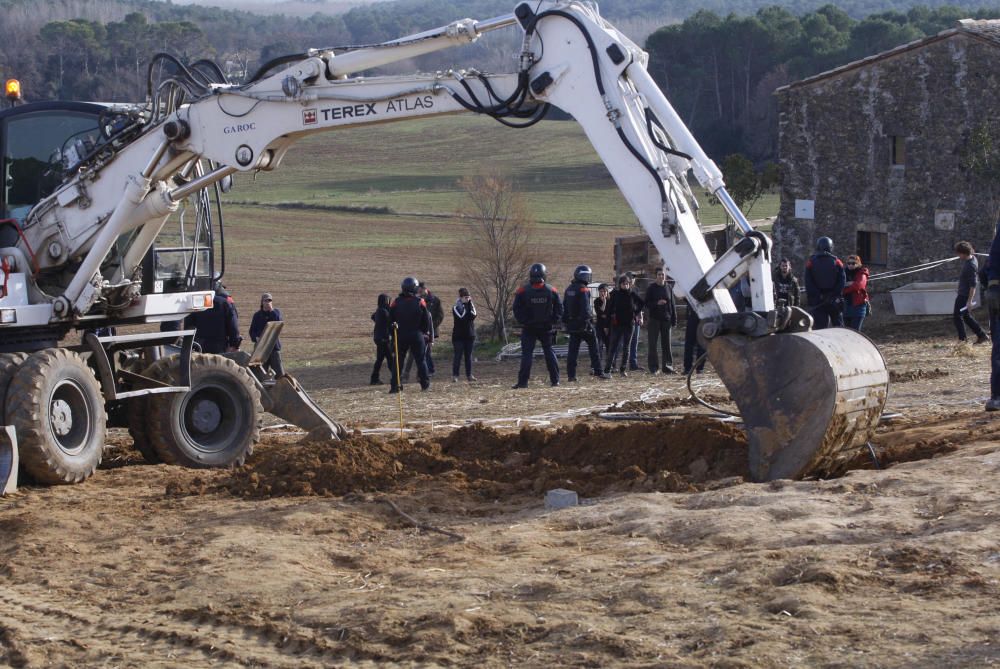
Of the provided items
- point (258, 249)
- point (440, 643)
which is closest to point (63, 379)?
point (440, 643)

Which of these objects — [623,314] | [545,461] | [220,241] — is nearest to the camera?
Result: [545,461]

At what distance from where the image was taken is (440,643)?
7316 millimetres

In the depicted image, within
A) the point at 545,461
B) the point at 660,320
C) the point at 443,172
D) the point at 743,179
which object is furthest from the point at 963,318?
the point at 443,172

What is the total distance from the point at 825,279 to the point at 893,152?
11.6m

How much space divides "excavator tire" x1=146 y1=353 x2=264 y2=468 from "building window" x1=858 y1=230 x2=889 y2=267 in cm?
2022

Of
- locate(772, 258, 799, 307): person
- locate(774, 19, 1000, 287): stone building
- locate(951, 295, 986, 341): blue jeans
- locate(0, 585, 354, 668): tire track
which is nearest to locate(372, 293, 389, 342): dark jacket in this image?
locate(772, 258, 799, 307): person

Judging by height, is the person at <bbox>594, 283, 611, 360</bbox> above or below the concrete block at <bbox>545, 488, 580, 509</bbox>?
above

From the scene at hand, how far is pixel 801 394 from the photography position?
34.3 feet

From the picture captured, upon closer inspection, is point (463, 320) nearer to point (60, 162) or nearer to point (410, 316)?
point (410, 316)

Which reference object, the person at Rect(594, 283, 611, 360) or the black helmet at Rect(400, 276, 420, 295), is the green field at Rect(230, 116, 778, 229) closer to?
the person at Rect(594, 283, 611, 360)

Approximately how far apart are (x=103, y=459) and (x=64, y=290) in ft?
6.20

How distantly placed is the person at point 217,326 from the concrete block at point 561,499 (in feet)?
33.8

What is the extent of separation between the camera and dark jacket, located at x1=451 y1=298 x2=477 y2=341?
73.3ft

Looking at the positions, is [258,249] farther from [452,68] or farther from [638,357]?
[452,68]
